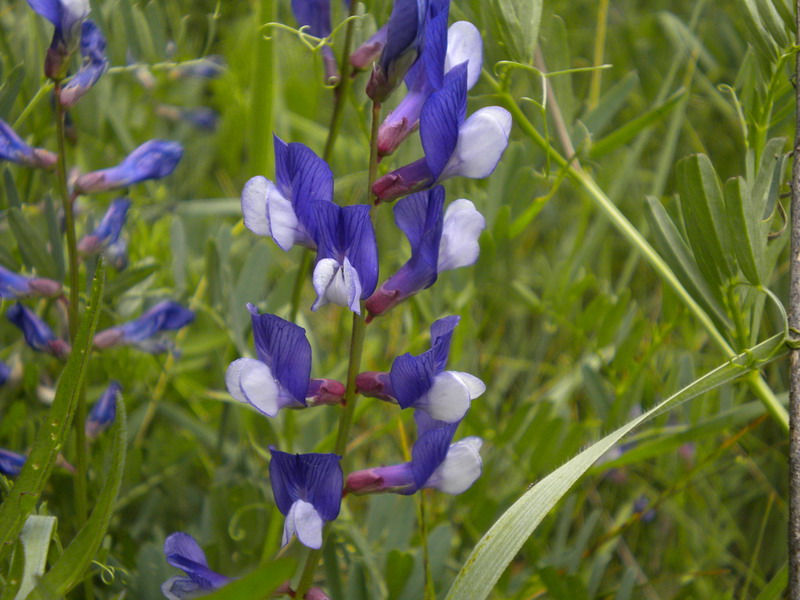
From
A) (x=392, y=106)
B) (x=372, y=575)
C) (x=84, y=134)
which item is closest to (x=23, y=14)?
(x=84, y=134)

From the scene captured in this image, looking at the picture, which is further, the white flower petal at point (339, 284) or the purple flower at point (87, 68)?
the purple flower at point (87, 68)

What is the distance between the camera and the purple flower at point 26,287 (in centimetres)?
94

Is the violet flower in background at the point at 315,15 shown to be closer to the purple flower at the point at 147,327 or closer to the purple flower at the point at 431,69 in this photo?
the purple flower at the point at 431,69

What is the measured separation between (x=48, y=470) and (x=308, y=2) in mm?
529

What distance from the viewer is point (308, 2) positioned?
90cm

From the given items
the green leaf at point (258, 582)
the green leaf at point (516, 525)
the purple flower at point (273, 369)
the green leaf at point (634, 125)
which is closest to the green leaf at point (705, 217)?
the green leaf at point (516, 525)

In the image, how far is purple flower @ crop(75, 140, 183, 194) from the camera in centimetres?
98

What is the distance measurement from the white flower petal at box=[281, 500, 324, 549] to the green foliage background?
0.73 feet

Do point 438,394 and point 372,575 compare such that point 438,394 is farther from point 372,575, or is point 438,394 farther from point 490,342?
point 490,342

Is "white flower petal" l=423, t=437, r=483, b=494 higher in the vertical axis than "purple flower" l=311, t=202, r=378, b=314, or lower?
lower

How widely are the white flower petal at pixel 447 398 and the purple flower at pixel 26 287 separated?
1.56 ft

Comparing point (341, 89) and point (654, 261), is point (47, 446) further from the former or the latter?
point (654, 261)

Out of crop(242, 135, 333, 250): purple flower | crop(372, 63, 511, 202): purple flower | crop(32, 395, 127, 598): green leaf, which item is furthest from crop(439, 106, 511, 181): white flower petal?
crop(32, 395, 127, 598): green leaf

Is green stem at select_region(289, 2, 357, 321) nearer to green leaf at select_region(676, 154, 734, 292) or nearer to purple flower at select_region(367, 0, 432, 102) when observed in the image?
purple flower at select_region(367, 0, 432, 102)
